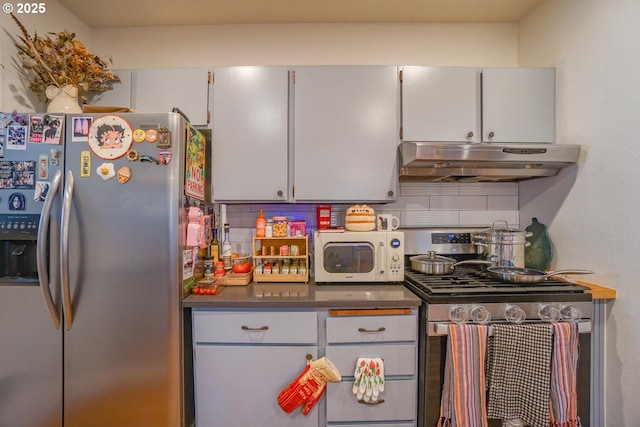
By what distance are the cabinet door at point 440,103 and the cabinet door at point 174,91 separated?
125cm

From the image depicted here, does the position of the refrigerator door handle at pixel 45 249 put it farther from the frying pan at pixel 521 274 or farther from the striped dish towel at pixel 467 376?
the frying pan at pixel 521 274

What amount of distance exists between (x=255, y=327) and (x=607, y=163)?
2.01 metres

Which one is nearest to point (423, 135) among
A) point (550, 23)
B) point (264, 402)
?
point (550, 23)

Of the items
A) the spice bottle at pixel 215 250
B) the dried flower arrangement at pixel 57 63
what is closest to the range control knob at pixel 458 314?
the spice bottle at pixel 215 250

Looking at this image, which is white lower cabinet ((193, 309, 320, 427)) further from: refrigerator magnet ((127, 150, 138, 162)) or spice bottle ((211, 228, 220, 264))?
refrigerator magnet ((127, 150, 138, 162))

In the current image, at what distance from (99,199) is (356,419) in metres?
1.63

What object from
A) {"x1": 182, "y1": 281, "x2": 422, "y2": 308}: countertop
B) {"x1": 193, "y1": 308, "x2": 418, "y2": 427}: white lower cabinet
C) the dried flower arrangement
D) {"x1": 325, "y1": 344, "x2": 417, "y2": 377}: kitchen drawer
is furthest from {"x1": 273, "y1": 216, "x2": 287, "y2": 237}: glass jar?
the dried flower arrangement

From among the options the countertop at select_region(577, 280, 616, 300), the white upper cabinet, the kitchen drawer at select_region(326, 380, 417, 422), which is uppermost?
the white upper cabinet

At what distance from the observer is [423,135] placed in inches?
64.1

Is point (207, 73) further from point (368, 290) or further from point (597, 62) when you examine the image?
point (597, 62)

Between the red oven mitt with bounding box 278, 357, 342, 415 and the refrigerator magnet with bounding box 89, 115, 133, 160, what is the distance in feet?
4.51

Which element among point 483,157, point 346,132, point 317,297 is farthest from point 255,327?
point 483,157

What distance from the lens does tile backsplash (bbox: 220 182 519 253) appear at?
1897mm

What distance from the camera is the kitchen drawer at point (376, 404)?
1278mm
